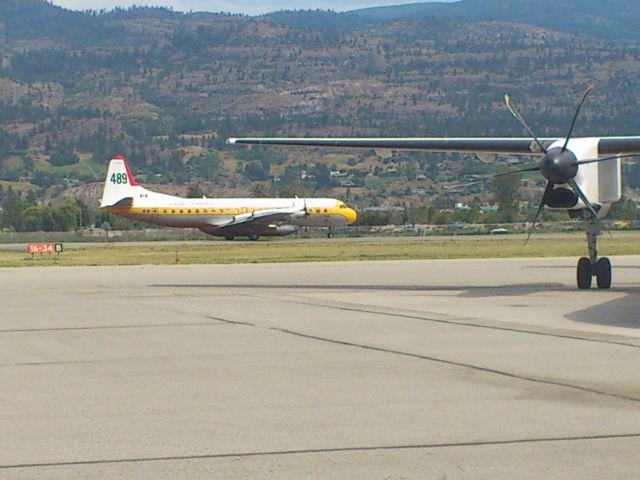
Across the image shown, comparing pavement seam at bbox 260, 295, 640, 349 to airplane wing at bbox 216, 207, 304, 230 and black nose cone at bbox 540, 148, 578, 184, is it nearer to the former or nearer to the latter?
black nose cone at bbox 540, 148, 578, 184

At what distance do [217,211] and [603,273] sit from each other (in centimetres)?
5100

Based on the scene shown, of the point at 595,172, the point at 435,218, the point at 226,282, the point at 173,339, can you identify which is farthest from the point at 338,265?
the point at 435,218

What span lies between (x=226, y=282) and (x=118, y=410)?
20428mm

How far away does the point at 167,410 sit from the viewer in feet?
35.9

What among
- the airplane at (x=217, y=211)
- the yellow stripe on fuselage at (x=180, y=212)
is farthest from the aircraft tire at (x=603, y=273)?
the yellow stripe on fuselage at (x=180, y=212)

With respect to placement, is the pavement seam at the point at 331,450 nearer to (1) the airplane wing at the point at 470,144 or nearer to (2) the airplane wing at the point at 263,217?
(1) the airplane wing at the point at 470,144

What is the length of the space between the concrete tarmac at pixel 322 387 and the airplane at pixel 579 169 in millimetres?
1844

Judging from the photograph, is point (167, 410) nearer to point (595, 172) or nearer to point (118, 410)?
point (118, 410)

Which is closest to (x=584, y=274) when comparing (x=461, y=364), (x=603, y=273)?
(x=603, y=273)

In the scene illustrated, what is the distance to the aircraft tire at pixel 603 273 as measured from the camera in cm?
2684

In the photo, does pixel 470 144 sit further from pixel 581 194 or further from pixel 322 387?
pixel 322 387

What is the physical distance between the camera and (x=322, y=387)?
1230 centimetres

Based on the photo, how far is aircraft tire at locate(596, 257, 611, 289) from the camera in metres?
26.8

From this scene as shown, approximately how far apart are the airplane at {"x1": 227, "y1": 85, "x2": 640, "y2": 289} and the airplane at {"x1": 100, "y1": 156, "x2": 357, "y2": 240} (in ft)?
153
